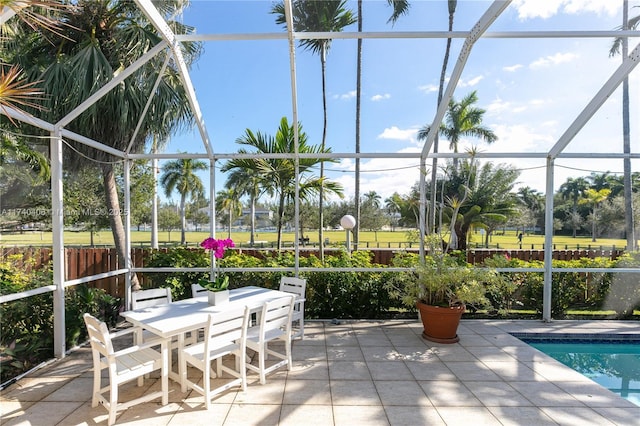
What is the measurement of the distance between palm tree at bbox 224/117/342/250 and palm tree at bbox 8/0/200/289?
102cm

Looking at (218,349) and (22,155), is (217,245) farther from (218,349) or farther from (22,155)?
(22,155)

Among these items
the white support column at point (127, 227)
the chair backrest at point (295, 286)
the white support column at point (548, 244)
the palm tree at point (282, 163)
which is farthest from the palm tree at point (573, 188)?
the white support column at point (127, 227)

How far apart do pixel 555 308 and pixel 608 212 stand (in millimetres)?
14410

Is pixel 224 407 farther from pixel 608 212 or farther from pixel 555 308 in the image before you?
pixel 608 212

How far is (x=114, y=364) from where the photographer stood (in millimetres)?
2188

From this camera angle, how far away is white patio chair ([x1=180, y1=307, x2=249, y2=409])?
96.6 inches

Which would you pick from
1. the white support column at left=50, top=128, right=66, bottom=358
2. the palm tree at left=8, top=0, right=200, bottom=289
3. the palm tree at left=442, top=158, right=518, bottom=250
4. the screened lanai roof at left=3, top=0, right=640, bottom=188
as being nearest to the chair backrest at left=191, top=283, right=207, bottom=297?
the white support column at left=50, top=128, right=66, bottom=358

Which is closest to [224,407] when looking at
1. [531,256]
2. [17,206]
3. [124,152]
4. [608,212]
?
[124,152]

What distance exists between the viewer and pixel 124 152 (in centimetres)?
450

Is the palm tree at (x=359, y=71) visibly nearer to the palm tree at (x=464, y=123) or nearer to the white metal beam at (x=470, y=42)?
the white metal beam at (x=470, y=42)

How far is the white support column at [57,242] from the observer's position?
333cm

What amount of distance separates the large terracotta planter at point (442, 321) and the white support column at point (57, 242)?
4175 mm

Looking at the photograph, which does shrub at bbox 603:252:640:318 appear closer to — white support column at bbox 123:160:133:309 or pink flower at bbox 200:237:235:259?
pink flower at bbox 200:237:235:259

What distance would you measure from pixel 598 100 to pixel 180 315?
525cm
